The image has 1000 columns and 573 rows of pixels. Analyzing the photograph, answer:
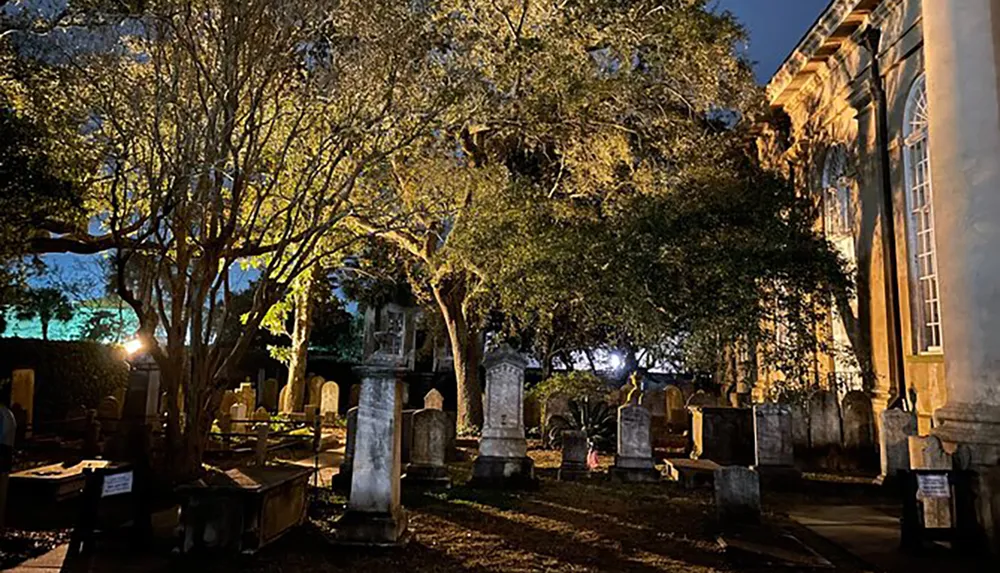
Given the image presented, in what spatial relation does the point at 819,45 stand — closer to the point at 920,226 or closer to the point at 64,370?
the point at 920,226

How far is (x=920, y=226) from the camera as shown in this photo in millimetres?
13977

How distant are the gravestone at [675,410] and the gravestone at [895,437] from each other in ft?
24.8

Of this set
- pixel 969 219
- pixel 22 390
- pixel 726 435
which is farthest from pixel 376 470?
pixel 22 390

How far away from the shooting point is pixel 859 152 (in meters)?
16.1

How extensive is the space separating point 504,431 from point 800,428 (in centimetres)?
640

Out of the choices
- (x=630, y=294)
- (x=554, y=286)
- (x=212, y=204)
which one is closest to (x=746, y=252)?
(x=630, y=294)

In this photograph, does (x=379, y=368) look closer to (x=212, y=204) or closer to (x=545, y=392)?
(x=212, y=204)

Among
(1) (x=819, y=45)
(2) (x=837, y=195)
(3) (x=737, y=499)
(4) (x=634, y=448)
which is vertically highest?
(1) (x=819, y=45)

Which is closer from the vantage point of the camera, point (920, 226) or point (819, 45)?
point (920, 226)

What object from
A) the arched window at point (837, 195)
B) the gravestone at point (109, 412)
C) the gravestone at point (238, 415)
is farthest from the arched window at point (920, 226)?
the gravestone at point (109, 412)

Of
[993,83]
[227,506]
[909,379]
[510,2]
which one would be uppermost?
[510,2]

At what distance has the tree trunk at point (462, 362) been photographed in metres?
19.2

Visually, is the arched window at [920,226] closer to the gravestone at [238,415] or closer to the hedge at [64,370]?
the gravestone at [238,415]

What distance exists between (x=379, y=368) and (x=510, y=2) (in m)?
10.9
